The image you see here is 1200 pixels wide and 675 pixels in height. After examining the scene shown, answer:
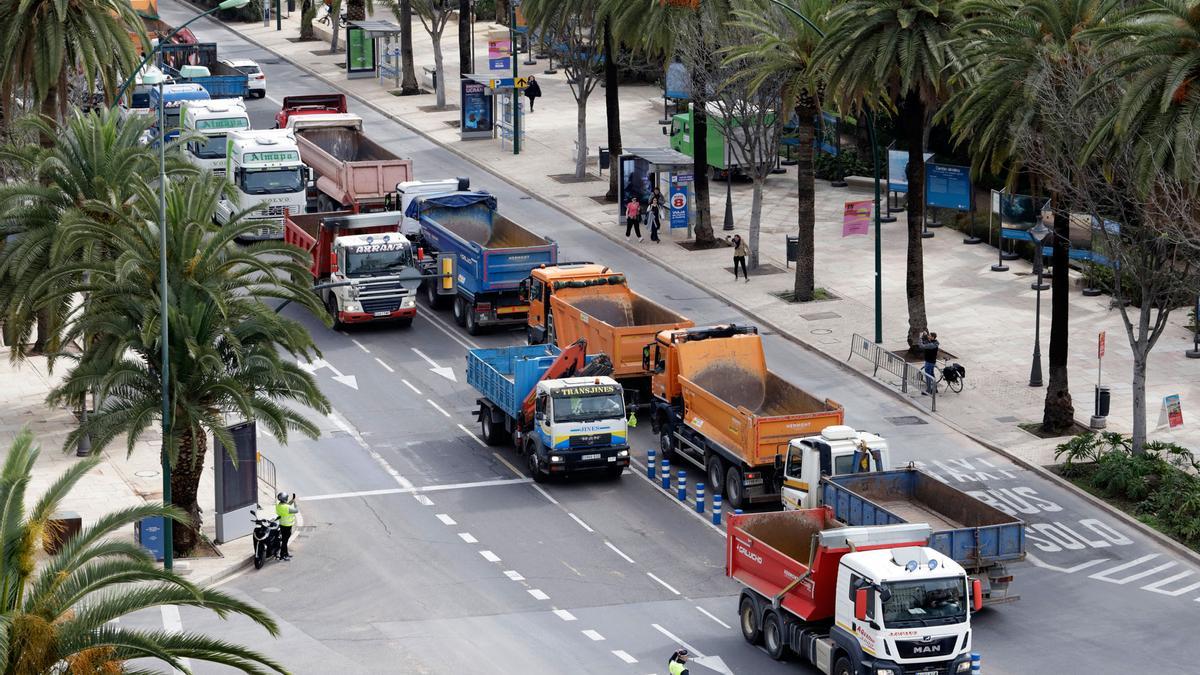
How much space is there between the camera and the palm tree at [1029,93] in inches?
1746

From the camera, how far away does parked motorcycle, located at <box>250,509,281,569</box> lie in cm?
3875

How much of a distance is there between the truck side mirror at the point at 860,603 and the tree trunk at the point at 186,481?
14.2m

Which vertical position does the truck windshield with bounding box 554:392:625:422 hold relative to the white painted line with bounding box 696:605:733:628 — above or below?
above

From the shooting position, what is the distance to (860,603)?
31.1 meters

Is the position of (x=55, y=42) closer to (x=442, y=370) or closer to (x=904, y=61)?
(x=442, y=370)

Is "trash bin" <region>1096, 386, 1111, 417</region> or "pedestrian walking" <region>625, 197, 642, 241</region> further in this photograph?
"pedestrian walking" <region>625, 197, 642, 241</region>

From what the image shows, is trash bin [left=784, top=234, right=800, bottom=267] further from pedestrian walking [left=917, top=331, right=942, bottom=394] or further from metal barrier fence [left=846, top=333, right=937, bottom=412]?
pedestrian walking [left=917, top=331, right=942, bottom=394]

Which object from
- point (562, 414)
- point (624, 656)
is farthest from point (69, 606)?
point (562, 414)

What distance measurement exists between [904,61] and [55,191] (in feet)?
69.4

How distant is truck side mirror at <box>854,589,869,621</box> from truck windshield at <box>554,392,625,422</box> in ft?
41.2

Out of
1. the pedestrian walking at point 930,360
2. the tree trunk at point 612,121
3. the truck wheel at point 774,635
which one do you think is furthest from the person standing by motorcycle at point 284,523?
the tree trunk at point 612,121

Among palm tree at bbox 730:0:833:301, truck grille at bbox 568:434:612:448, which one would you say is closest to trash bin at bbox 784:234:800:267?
palm tree at bbox 730:0:833:301

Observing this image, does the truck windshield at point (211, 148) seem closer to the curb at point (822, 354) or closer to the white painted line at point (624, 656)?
the curb at point (822, 354)

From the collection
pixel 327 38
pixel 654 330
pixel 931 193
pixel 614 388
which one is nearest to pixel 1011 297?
pixel 931 193
